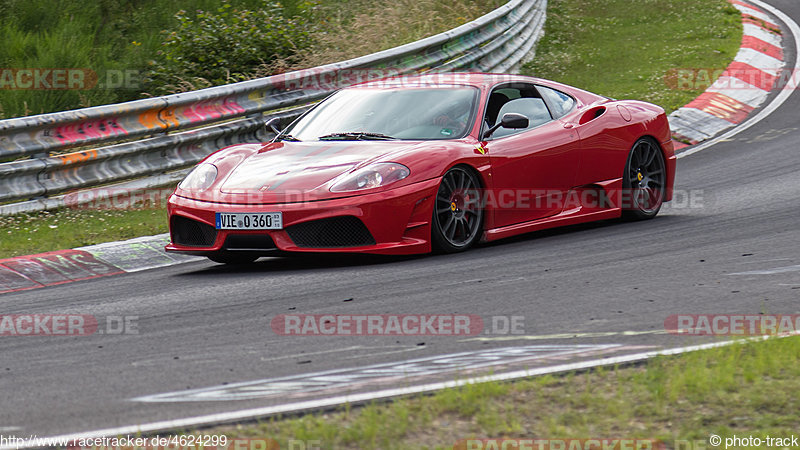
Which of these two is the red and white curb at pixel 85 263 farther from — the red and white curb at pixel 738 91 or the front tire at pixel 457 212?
the red and white curb at pixel 738 91

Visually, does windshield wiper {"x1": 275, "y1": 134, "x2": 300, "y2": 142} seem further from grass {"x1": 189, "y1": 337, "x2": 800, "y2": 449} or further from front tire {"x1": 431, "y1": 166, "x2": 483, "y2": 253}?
grass {"x1": 189, "y1": 337, "x2": 800, "y2": 449}

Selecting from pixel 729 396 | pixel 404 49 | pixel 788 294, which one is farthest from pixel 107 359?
pixel 404 49

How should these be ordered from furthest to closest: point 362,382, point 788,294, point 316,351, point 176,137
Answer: point 176,137 → point 788,294 → point 316,351 → point 362,382

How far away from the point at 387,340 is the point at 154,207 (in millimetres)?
5083

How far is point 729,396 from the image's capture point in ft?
12.5

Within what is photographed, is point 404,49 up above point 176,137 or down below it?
above

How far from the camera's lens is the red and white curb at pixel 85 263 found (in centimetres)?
744

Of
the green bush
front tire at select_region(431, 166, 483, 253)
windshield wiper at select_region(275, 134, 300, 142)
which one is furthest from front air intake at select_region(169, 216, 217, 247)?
the green bush

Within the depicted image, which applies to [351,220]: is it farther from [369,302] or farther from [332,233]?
[369,302]

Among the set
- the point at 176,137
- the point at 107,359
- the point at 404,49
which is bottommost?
the point at 107,359

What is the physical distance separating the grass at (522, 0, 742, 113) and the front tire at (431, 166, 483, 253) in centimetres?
649

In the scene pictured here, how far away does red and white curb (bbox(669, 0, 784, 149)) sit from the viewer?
13.1 m

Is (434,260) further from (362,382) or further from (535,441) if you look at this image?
(535,441)

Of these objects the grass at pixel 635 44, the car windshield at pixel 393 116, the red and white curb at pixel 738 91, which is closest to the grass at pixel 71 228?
the car windshield at pixel 393 116
